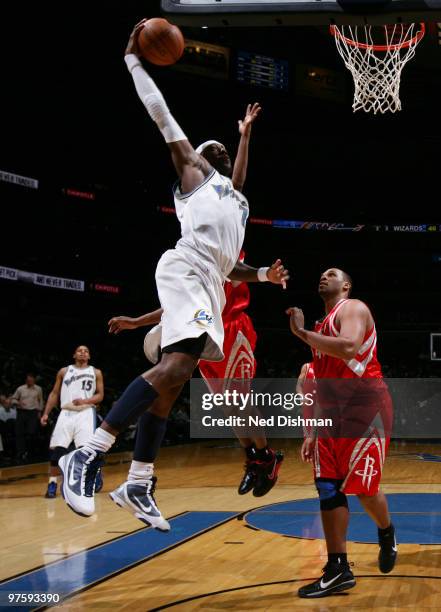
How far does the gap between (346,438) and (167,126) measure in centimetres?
218

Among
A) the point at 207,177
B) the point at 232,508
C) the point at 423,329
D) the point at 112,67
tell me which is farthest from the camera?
the point at 423,329

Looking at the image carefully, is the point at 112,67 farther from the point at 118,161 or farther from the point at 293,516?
the point at 293,516

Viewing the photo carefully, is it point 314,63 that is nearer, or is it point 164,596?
point 164,596

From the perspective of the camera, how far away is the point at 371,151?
25375 mm

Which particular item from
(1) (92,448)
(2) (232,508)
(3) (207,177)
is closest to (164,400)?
(1) (92,448)

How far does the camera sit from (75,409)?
905cm

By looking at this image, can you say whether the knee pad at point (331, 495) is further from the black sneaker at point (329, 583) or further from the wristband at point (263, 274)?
the wristband at point (263, 274)

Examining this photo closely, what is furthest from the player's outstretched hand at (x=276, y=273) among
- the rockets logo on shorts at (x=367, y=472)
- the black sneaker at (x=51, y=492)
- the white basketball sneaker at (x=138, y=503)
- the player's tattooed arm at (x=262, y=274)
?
the black sneaker at (x=51, y=492)

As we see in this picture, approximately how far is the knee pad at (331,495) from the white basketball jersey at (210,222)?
1.62m

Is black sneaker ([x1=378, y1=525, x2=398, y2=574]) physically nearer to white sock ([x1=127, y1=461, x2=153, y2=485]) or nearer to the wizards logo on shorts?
white sock ([x1=127, y1=461, x2=153, y2=485])

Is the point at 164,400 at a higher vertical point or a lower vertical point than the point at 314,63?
lower

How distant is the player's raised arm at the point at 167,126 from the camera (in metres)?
3.69

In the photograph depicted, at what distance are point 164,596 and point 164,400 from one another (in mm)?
1522

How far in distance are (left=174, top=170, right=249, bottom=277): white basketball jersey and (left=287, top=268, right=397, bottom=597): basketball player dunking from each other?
823 mm
